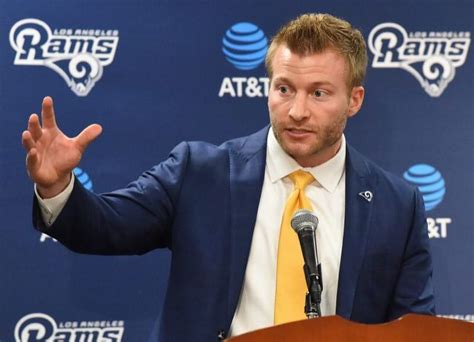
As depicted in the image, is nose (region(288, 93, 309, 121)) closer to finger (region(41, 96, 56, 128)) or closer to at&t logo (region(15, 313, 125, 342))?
finger (region(41, 96, 56, 128))

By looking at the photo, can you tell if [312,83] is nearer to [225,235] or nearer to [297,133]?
[297,133]

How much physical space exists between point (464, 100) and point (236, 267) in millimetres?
1860

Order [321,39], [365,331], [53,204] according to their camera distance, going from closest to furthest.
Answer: [365,331] < [53,204] < [321,39]

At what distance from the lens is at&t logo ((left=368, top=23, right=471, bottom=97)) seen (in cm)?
441

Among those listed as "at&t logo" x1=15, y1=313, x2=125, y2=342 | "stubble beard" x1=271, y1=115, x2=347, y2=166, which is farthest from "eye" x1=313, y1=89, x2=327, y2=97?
"at&t logo" x1=15, y1=313, x2=125, y2=342

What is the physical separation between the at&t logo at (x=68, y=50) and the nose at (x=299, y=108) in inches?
55.0

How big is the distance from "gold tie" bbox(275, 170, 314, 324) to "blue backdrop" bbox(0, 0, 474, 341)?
1202mm

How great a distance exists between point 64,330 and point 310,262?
6.70ft

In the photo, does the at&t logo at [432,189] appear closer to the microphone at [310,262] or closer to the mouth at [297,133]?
the mouth at [297,133]

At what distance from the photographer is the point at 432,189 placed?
4.43 m

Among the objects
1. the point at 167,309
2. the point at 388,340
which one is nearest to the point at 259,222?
the point at 167,309

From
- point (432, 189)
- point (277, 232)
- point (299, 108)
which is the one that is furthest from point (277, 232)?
point (432, 189)

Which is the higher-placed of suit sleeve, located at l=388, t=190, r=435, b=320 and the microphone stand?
suit sleeve, located at l=388, t=190, r=435, b=320

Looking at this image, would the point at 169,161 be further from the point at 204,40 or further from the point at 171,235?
the point at 204,40
